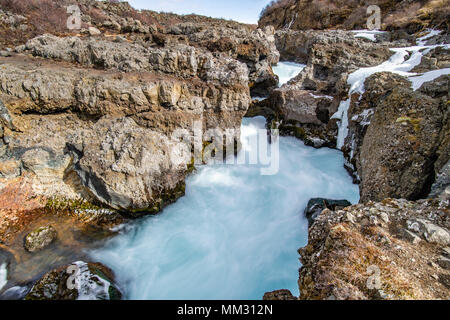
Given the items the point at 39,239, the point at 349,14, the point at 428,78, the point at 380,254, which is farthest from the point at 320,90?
the point at 349,14

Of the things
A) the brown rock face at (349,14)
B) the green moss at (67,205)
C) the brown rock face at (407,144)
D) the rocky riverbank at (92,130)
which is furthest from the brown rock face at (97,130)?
the brown rock face at (349,14)

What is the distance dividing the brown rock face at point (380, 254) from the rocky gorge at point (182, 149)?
A: 0.02 meters

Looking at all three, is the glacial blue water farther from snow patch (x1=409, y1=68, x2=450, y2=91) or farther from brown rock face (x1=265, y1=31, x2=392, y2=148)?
snow patch (x1=409, y1=68, x2=450, y2=91)

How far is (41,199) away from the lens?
721 centimetres

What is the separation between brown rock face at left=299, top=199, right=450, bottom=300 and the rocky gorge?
2cm

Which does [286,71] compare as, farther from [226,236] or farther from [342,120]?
[226,236]

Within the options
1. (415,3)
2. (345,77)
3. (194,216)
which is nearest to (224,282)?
(194,216)

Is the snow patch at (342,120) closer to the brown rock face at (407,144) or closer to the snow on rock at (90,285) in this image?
the brown rock face at (407,144)

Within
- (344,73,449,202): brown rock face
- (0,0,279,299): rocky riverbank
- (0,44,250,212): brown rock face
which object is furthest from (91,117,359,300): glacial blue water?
(344,73,449,202): brown rock face

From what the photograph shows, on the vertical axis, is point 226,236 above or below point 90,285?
below

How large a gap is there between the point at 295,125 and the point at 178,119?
7954 millimetres

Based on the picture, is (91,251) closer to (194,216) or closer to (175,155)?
(194,216)

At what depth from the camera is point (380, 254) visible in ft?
10.4

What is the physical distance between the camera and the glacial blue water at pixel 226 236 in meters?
6.08
